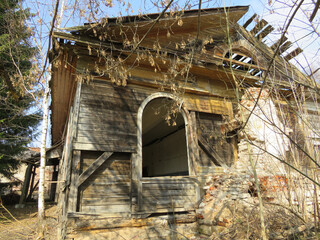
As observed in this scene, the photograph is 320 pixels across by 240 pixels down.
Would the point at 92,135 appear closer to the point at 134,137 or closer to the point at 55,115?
the point at 134,137

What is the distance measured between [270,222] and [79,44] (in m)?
5.61

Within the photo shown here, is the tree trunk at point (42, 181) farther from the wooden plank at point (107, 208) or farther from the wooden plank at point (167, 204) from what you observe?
the wooden plank at point (167, 204)

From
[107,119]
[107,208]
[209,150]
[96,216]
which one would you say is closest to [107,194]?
[107,208]

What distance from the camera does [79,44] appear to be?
5.41m

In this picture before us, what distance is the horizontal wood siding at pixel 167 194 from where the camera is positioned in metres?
5.43

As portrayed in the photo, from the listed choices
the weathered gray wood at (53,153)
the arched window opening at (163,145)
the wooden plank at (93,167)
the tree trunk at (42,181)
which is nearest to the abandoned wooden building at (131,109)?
the wooden plank at (93,167)

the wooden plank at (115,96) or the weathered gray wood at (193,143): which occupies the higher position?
the wooden plank at (115,96)

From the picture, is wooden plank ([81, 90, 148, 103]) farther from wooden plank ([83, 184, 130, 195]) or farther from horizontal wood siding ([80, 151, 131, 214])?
wooden plank ([83, 184, 130, 195])

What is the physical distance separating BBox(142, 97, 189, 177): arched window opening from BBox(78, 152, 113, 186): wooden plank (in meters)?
3.47

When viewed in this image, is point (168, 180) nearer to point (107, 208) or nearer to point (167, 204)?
point (167, 204)

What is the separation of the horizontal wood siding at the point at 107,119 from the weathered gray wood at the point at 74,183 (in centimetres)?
23

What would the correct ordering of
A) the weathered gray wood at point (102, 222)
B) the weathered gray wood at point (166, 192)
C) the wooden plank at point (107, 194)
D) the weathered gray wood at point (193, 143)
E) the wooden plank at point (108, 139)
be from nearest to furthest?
1. the weathered gray wood at point (102, 222)
2. the wooden plank at point (107, 194)
3. the wooden plank at point (108, 139)
4. the weathered gray wood at point (166, 192)
5. the weathered gray wood at point (193, 143)

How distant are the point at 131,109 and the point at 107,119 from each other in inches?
29.5

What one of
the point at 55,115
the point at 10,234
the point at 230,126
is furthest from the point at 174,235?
the point at 55,115
